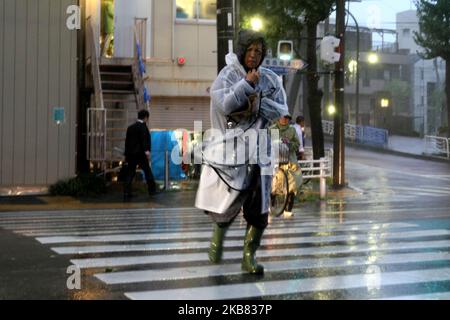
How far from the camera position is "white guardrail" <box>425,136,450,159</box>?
31925 millimetres

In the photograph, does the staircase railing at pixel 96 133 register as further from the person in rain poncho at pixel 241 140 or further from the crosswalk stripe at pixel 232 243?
the person in rain poncho at pixel 241 140

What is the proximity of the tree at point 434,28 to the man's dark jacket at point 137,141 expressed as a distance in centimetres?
2198

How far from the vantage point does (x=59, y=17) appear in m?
13.6

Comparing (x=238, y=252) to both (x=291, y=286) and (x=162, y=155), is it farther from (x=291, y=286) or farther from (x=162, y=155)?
(x=162, y=155)

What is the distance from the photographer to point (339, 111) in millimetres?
16500

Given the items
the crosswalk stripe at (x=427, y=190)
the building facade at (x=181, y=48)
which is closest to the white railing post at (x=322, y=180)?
the crosswalk stripe at (x=427, y=190)

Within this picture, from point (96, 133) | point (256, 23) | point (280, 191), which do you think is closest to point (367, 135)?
point (256, 23)

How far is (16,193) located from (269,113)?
31.0 ft

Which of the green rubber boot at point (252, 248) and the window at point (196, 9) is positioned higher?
the window at point (196, 9)

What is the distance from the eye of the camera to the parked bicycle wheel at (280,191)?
10.4 meters

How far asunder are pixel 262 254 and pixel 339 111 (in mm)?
10494

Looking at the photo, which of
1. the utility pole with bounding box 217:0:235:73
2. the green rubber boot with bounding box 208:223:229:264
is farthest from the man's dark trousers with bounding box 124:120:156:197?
the green rubber boot with bounding box 208:223:229:264

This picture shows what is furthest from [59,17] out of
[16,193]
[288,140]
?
[288,140]
